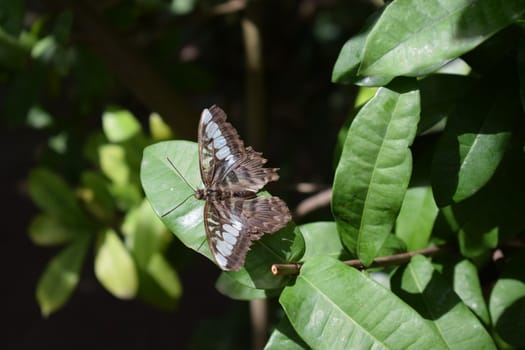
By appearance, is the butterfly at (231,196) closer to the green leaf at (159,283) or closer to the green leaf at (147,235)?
the green leaf at (147,235)

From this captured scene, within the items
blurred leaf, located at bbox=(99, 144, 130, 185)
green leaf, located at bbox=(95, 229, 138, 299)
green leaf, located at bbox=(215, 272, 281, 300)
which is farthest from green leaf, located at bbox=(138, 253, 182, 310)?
green leaf, located at bbox=(215, 272, 281, 300)

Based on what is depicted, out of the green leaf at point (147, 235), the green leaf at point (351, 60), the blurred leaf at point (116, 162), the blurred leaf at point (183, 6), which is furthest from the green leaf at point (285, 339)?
the blurred leaf at point (183, 6)

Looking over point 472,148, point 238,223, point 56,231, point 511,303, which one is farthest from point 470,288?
point 56,231

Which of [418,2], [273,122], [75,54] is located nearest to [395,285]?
Result: [418,2]

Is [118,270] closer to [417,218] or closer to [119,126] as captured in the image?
[119,126]

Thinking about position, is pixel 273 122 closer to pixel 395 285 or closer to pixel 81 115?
pixel 81 115
